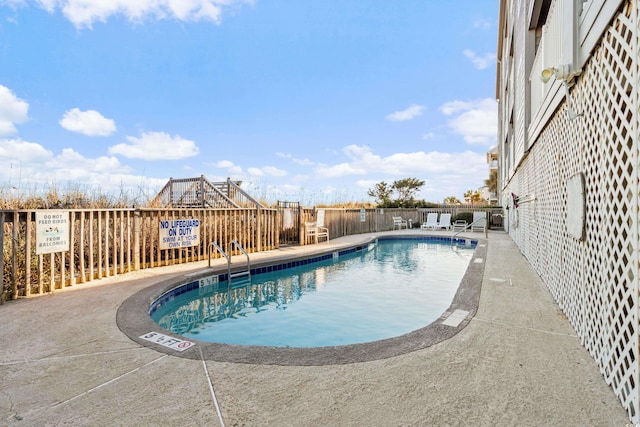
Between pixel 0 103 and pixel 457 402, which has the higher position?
pixel 0 103

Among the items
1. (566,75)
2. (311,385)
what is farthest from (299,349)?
(566,75)

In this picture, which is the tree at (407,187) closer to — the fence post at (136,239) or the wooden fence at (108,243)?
the wooden fence at (108,243)

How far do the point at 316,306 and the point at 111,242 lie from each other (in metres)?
4.43

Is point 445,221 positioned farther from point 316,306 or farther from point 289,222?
point 316,306

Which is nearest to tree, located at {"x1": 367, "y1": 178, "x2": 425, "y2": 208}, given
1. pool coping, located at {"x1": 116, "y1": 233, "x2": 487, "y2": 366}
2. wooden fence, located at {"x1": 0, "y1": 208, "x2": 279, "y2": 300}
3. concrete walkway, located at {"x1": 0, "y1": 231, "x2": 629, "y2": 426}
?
wooden fence, located at {"x1": 0, "y1": 208, "x2": 279, "y2": 300}

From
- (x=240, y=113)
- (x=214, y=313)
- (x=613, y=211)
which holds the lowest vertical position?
(x=214, y=313)

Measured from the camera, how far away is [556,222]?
4098 mm

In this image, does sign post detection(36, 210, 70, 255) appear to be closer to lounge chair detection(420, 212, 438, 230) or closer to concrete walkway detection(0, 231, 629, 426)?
concrete walkway detection(0, 231, 629, 426)

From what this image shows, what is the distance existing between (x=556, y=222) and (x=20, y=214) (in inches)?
273

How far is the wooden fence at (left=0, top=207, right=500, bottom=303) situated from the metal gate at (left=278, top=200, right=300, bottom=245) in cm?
18

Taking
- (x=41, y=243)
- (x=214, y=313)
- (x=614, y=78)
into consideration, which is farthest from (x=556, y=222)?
(x=41, y=243)

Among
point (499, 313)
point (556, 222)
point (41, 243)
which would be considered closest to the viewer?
point (499, 313)

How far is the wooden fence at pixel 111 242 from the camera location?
436 cm

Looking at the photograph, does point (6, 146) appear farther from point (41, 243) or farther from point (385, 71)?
point (385, 71)
